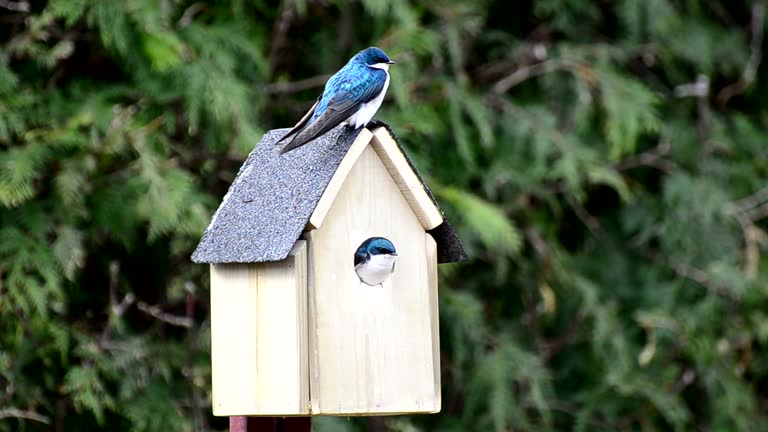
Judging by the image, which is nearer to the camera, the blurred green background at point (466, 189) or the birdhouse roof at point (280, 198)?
the birdhouse roof at point (280, 198)

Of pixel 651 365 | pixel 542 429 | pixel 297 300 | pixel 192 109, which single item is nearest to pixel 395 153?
pixel 297 300

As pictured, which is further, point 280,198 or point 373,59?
point 373,59

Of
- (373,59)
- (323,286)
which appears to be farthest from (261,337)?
(373,59)

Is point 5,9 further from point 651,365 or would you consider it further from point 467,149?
point 651,365

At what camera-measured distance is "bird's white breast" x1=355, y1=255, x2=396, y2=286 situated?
276 cm

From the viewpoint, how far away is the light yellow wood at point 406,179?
9.23 ft

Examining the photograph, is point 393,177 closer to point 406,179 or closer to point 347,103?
point 406,179

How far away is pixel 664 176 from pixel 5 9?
339 cm

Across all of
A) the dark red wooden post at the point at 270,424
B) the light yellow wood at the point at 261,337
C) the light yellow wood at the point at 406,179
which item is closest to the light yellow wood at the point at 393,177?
the light yellow wood at the point at 406,179

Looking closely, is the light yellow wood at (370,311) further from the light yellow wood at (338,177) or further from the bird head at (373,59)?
the bird head at (373,59)

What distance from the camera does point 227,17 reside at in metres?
4.81

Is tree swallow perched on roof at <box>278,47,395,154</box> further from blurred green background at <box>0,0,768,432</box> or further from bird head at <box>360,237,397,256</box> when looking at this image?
blurred green background at <box>0,0,768,432</box>

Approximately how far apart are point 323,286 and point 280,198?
234mm

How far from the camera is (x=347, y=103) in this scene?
267cm
